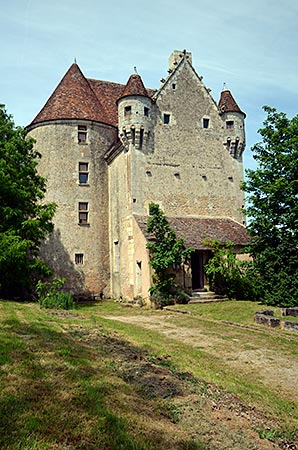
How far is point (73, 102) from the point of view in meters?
27.0

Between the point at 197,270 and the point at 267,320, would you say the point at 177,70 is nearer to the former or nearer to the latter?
the point at 197,270

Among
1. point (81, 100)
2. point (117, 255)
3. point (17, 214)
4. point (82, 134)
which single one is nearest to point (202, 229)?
point (117, 255)

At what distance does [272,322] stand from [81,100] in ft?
70.0

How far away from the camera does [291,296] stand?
674 inches

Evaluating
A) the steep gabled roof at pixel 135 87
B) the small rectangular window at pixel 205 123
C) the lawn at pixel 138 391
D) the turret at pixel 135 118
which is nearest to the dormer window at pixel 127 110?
the turret at pixel 135 118

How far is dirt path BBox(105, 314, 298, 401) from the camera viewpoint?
7121mm

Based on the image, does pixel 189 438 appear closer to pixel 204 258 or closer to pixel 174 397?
pixel 174 397

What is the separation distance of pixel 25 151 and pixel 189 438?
825 inches

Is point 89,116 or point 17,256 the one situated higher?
point 89,116

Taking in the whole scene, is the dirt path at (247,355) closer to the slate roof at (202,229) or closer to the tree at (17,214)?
the tree at (17,214)

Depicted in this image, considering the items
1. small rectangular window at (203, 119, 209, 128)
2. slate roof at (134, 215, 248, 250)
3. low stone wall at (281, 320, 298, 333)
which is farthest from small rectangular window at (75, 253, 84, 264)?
low stone wall at (281, 320, 298, 333)

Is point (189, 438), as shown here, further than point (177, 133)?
No

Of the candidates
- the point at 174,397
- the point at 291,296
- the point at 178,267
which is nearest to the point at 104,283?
the point at 178,267

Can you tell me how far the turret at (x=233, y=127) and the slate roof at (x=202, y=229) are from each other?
540cm
